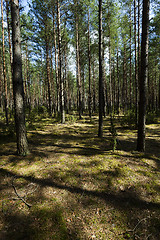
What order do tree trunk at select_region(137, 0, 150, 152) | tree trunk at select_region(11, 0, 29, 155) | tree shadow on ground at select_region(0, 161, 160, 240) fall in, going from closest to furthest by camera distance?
tree shadow on ground at select_region(0, 161, 160, 240) → tree trunk at select_region(11, 0, 29, 155) → tree trunk at select_region(137, 0, 150, 152)

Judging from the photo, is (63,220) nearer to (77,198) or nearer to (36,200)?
(77,198)

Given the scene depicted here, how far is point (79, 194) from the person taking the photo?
11.6 feet

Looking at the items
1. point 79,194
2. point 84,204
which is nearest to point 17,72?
point 79,194

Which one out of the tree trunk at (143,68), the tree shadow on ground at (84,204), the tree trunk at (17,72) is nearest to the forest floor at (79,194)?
the tree shadow on ground at (84,204)

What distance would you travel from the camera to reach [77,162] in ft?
16.8

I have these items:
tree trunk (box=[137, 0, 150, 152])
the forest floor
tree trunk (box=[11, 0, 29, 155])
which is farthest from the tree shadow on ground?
tree trunk (box=[137, 0, 150, 152])

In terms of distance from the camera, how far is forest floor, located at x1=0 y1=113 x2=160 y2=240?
2580 mm

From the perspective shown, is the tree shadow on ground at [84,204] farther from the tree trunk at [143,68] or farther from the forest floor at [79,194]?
the tree trunk at [143,68]

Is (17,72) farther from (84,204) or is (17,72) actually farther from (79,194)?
(84,204)

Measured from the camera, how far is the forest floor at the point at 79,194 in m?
2.58

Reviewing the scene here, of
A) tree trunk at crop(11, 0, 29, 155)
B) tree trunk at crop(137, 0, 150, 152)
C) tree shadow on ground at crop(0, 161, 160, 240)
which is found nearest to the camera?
tree shadow on ground at crop(0, 161, 160, 240)

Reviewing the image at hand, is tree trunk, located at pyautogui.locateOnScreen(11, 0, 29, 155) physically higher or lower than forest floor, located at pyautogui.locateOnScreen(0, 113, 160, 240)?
higher

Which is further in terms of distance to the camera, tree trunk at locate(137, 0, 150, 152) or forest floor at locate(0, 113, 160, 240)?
tree trunk at locate(137, 0, 150, 152)

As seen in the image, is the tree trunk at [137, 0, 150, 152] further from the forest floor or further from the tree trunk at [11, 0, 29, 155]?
the tree trunk at [11, 0, 29, 155]
